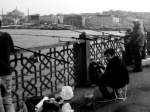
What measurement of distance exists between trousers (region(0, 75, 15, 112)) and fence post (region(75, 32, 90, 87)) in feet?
9.26

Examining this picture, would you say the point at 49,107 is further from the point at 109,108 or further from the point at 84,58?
the point at 84,58

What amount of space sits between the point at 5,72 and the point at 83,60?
305 centimetres

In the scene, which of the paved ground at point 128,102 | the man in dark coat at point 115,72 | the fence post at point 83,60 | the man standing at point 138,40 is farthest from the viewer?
the man standing at point 138,40

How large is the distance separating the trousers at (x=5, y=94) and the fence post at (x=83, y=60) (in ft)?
9.26

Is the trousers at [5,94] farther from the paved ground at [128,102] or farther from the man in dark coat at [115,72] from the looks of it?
the man in dark coat at [115,72]

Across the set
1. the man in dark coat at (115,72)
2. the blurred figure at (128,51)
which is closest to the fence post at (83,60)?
the man in dark coat at (115,72)

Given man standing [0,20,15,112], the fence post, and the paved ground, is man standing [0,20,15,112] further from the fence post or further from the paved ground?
the fence post

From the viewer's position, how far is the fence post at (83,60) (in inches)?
242

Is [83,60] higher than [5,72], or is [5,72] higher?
[5,72]

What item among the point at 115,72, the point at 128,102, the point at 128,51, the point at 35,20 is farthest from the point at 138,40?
the point at 35,20

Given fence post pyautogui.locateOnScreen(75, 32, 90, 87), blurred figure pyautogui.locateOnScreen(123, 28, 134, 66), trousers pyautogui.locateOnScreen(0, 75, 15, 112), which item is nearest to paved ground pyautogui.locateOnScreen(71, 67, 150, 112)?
fence post pyautogui.locateOnScreen(75, 32, 90, 87)

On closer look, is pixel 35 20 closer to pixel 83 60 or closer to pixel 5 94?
pixel 83 60

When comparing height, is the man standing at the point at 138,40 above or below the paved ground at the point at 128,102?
above

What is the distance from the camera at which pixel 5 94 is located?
11.4 ft
